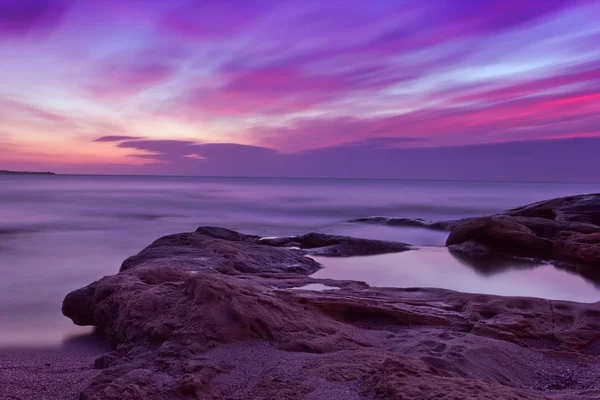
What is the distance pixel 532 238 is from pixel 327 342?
12.1 meters

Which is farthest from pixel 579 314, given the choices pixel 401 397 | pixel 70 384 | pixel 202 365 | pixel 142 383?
pixel 70 384

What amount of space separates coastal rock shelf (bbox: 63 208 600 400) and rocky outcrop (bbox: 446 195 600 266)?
7833 mm

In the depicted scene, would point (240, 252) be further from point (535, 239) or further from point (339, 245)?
point (535, 239)

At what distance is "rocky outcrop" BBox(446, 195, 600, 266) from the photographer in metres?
13.5

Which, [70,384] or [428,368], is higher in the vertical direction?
[428,368]

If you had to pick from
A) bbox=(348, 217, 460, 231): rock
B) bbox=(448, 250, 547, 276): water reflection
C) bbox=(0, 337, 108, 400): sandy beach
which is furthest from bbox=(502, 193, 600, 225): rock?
bbox=(0, 337, 108, 400): sandy beach

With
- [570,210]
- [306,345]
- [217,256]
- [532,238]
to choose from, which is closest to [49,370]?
[306,345]

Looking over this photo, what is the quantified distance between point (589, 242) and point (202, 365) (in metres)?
13.1

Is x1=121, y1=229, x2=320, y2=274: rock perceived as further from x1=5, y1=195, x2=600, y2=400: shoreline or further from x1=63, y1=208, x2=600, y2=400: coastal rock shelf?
x1=63, y1=208, x2=600, y2=400: coastal rock shelf

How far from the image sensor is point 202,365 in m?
4.00

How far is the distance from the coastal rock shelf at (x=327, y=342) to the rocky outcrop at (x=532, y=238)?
783cm

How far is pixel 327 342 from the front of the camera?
4617 mm

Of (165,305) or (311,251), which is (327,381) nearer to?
(165,305)

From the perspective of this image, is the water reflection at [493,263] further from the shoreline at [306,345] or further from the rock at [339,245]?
the shoreline at [306,345]
